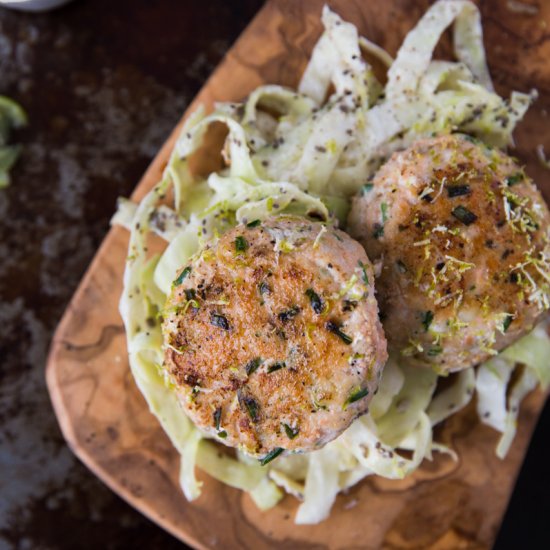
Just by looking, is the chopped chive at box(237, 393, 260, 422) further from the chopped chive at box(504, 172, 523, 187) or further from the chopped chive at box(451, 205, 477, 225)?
the chopped chive at box(504, 172, 523, 187)

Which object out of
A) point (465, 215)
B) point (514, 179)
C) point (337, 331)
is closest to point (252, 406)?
point (337, 331)

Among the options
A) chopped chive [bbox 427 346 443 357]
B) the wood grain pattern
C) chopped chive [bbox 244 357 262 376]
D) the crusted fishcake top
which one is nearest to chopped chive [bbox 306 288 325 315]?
the crusted fishcake top

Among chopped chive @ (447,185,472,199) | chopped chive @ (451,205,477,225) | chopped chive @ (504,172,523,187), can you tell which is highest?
chopped chive @ (504,172,523,187)


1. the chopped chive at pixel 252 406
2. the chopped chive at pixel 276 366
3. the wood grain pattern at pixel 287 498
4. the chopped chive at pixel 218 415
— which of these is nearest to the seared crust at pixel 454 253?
the chopped chive at pixel 276 366

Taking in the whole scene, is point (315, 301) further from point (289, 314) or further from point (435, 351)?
point (435, 351)

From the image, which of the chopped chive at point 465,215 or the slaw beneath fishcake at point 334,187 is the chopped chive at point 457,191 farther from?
the slaw beneath fishcake at point 334,187

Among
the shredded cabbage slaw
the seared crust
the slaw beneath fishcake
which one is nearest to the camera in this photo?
the seared crust

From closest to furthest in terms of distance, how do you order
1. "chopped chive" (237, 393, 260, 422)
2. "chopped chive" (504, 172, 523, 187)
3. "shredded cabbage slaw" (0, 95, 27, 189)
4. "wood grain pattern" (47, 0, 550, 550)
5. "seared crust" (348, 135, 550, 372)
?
1. "chopped chive" (237, 393, 260, 422)
2. "seared crust" (348, 135, 550, 372)
3. "chopped chive" (504, 172, 523, 187)
4. "wood grain pattern" (47, 0, 550, 550)
5. "shredded cabbage slaw" (0, 95, 27, 189)
